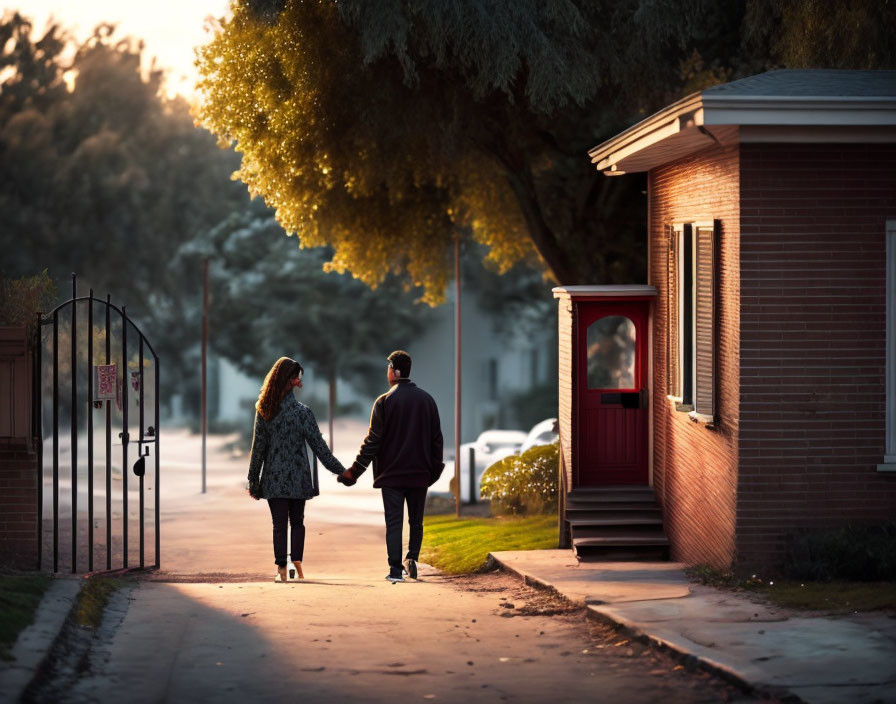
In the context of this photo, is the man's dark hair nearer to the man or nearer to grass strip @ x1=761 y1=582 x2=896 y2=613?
the man

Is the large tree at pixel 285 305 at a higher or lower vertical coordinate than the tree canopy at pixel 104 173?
lower

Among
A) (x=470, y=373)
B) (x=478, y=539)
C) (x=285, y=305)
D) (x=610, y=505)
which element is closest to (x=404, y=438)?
(x=610, y=505)

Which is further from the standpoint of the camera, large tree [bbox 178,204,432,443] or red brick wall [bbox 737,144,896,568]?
large tree [bbox 178,204,432,443]

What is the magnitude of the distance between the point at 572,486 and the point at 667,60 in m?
7.71

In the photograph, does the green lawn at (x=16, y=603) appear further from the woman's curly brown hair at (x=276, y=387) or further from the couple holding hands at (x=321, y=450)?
the woman's curly brown hair at (x=276, y=387)

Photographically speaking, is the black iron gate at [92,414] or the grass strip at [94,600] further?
the black iron gate at [92,414]

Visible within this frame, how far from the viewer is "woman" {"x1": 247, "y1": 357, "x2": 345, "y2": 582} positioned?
475 inches

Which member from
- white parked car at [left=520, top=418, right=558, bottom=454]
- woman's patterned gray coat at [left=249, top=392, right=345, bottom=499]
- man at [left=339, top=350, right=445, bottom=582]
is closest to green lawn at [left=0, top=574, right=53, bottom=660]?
woman's patterned gray coat at [left=249, top=392, right=345, bottom=499]

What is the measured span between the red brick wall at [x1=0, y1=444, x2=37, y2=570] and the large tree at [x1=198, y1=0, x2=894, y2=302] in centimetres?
647

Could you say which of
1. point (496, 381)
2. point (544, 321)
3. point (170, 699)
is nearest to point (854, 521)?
point (170, 699)

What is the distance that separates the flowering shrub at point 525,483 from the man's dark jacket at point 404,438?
346 inches

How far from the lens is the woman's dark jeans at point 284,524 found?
12234 millimetres

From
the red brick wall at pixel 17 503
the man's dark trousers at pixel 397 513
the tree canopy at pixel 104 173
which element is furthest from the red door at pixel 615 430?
the tree canopy at pixel 104 173

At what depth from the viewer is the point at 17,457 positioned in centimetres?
1320
